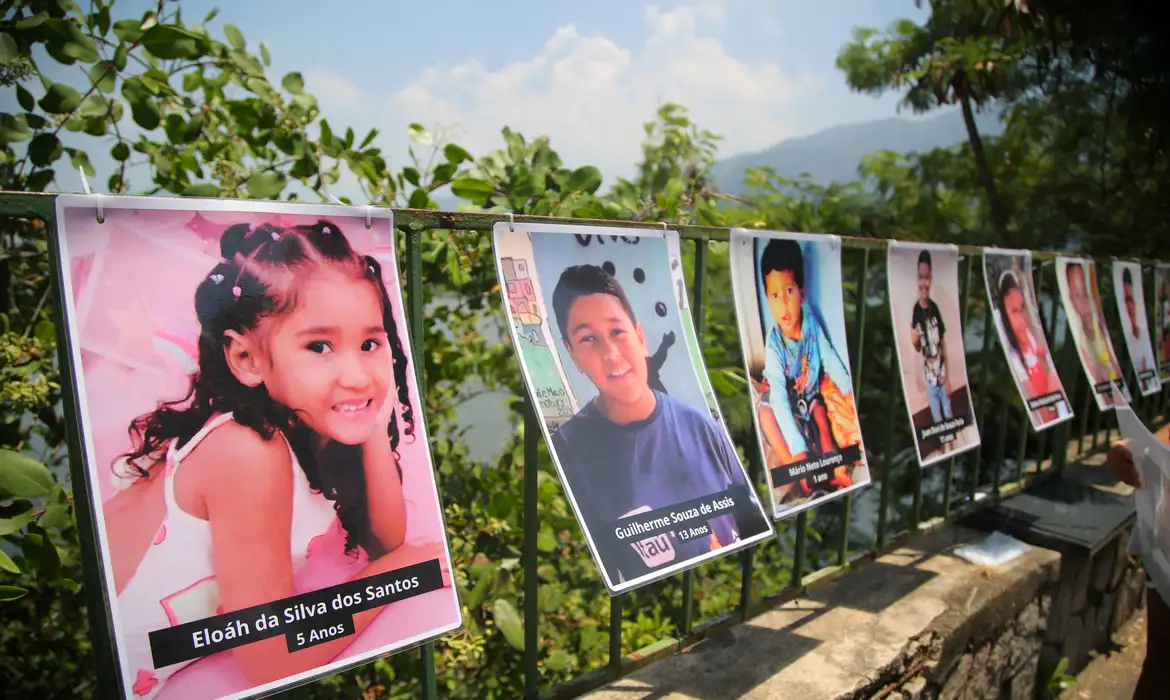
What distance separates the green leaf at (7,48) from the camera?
64.6 inches

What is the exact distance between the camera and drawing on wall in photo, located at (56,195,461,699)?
90cm

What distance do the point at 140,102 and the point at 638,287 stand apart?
145 centimetres

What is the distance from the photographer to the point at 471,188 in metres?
2.13

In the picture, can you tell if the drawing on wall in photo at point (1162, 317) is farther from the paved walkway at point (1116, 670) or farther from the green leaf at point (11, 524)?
the green leaf at point (11, 524)

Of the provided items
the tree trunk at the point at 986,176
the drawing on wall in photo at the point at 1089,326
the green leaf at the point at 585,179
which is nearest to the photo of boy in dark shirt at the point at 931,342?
the green leaf at the point at 585,179

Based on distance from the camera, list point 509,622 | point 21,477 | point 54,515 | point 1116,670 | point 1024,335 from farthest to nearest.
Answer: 1. point 1116,670
2. point 1024,335
3. point 509,622
4. point 54,515
5. point 21,477

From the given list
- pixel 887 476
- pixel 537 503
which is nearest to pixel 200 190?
pixel 537 503

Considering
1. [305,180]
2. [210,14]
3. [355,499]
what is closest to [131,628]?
[355,499]

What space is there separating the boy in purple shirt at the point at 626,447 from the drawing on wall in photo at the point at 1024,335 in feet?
6.21

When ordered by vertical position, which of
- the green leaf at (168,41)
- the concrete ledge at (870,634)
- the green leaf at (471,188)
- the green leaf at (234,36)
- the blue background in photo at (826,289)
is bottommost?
the concrete ledge at (870,634)

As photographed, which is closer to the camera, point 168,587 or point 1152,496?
point 168,587

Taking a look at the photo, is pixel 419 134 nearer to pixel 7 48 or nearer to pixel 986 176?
pixel 7 48

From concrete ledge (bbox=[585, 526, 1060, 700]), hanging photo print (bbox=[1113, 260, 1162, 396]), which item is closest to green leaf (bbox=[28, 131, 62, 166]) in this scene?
concrete ledge (bbox=[585, 526, 1060, 700])

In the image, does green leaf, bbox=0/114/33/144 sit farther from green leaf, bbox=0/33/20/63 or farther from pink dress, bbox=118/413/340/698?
pink dress, bbox=118/413/340/698
